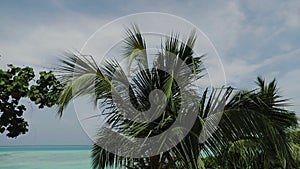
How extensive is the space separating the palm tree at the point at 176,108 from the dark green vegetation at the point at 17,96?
2.20 ft

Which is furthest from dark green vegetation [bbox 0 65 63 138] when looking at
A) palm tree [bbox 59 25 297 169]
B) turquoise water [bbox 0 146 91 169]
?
turquoise water [bbox 0 146 91 169]

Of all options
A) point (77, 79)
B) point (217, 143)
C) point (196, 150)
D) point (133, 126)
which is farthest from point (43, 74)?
point (217, 143)

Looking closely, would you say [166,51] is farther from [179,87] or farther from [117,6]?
[117,6]

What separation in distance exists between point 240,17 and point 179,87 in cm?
223

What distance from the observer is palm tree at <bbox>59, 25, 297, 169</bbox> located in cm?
432

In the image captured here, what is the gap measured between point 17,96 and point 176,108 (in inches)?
82.8

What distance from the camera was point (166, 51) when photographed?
5.12 metres

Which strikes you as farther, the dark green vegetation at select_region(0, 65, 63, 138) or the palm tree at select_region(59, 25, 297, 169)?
the palm tree at select_region(59, 25, 297, 169)

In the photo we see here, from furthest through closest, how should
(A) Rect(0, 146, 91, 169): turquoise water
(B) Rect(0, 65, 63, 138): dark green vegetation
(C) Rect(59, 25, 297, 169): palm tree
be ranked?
(A) Rect(0, 146, 91, 169): turquoise water, (C) Rect(59, 25, 297, 169): palm tree, (B) Rect(0, 65, 63, 138): dark green vegetation

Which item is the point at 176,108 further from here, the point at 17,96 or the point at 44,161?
the point at 44,161

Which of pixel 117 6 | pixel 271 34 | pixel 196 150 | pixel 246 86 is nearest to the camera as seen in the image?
pixel 196 150

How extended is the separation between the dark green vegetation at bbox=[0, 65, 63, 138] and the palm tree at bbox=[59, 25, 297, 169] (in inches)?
26.4

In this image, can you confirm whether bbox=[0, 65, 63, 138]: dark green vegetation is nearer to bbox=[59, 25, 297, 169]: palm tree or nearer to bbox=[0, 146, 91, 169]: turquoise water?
bbox=[59, 25, 297, 169]: palm tree

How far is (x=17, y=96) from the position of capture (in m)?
3.24
